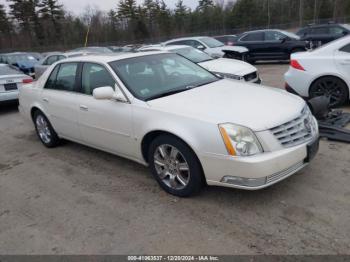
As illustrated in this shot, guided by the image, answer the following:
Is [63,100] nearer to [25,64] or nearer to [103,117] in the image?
[103,117]

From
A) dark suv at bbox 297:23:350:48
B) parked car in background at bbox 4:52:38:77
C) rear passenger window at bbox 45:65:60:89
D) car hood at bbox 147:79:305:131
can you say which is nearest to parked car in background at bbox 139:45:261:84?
rear passenger window at bbox 45:65:60:89

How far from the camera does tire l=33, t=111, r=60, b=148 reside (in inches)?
229

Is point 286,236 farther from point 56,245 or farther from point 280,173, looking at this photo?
point 56,245

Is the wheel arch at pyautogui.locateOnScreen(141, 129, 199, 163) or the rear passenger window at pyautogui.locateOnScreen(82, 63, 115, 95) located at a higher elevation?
the rear passenger window at pyautogui.locateOnScreen(82, 63, 115, 95)

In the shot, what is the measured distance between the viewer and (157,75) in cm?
454

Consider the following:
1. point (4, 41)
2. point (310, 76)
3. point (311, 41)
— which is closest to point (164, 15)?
point (4, 41)

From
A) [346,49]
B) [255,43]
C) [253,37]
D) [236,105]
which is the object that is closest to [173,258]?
[236,105]

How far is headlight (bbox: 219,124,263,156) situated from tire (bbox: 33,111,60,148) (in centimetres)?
356

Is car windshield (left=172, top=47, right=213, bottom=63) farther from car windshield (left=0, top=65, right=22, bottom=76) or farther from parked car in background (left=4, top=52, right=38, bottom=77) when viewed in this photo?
parked car in background (left=4, top=52, right=38, bottom=77)

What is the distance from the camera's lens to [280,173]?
11.1 feet

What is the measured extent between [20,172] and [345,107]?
5975 millimetres

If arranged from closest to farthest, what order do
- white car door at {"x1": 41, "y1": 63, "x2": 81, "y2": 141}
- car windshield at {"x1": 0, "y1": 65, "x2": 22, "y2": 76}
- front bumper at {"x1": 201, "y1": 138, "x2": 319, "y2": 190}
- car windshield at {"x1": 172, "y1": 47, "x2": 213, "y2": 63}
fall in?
1. front bumper at {"x1": 201, "y1": 138, "x2": 319, "y2": 190}
2. white car door at {"x1": 41, "y1": 63, "x2": 81, "y2": 141}
3. car windshield at {"x1": 172, "y1": 47, "x2": 213, "y2": 63}
4. car windshield at {"x1": 0, "y1": 65, "x2": 22, "y2": 76}

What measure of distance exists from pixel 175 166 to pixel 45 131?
318 cm

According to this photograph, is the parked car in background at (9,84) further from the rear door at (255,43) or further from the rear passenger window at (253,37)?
the rear passenger window at (253,37)
